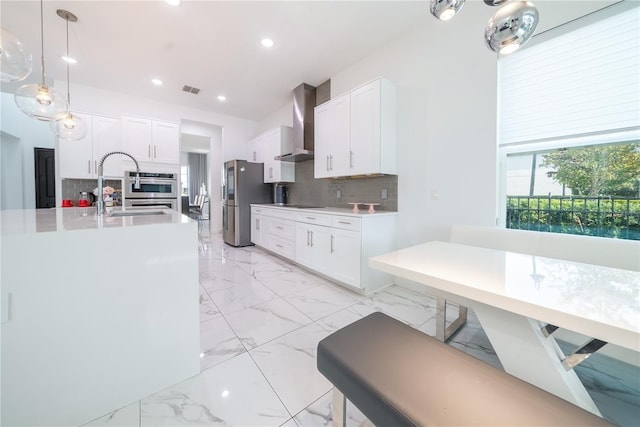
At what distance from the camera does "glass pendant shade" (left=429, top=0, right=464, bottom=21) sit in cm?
102

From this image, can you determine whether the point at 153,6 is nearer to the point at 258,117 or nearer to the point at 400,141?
the point at 400,141

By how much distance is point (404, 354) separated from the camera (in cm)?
89

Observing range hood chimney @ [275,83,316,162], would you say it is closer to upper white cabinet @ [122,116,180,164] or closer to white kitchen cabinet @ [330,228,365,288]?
white kitchen cabinet @ [330,228,365,288]

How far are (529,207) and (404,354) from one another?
2001mm

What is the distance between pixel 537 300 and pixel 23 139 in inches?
383

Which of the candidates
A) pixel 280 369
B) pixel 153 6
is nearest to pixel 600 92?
pixel 280 369

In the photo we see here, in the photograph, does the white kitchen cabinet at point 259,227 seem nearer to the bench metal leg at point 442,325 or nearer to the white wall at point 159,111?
the white wall at point 159,111

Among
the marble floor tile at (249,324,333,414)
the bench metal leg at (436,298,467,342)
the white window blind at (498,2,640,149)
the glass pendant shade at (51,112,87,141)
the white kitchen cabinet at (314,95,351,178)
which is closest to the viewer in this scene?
the marble floor tile at (249,324,333,414)

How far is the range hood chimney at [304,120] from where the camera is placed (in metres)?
4.00

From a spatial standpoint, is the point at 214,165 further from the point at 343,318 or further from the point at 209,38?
the point at 343,318

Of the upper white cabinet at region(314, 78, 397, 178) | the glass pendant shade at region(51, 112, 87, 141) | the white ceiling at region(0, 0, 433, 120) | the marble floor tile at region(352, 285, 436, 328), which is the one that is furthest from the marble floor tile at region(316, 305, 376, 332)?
the glass pendant shade at region(51, 112, 87, 141)

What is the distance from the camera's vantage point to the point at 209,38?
2.88 metres

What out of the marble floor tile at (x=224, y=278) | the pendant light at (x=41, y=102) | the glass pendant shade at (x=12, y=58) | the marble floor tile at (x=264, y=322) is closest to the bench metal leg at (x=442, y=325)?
the marble floor tile at (x=264, y=322)

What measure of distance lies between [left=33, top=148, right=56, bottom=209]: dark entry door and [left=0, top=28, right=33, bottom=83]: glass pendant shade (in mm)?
6425
